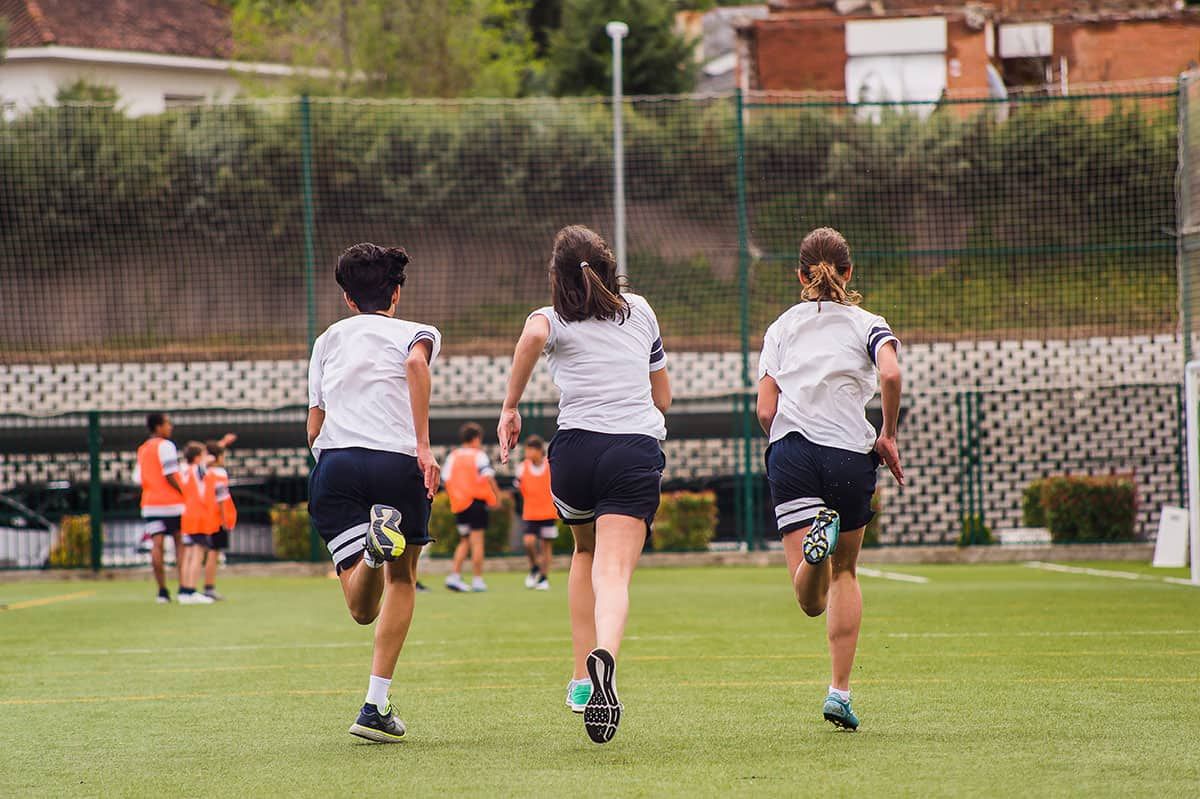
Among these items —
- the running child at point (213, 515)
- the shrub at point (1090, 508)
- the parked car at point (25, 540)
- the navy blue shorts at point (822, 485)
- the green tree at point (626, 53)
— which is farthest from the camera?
the green tree at point (626, 53)

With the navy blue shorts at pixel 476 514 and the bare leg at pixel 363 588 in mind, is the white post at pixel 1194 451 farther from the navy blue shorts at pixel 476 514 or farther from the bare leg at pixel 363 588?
the bare leg at pixel 363 588

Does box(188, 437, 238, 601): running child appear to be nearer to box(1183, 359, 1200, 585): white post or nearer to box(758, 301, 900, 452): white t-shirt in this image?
box(1183, 359, 1200, 585): white post

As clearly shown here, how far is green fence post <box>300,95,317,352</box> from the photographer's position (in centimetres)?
2080

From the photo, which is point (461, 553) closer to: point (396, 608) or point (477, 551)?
point (477, 551)

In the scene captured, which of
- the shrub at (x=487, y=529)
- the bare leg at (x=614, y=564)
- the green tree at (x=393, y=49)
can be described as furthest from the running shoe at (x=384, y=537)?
the green tree at (x=393, y=49)

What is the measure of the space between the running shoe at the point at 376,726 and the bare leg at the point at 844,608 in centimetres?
166

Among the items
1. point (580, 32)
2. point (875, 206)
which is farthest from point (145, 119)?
point (580, 32)

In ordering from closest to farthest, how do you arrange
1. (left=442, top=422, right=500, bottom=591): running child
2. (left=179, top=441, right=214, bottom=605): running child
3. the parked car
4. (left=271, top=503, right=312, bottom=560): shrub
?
(left=179, top=441, right=214, bottom=605): running child
(left=442, top=422, right=500, bottom=591): running child
the parked car
(left=271, top=503, right=312, bottom=560): shrub

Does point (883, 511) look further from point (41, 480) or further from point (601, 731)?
point (601, 731)

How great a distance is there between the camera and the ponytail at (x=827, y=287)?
629cm

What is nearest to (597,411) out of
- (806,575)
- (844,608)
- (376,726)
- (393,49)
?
(806,575)

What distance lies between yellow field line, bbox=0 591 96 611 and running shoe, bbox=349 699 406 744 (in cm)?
980

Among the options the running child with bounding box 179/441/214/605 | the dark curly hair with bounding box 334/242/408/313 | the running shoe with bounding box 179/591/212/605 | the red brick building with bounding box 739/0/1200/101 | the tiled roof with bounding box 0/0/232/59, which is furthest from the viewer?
the tiled roof with bounding box 0/0/232/59

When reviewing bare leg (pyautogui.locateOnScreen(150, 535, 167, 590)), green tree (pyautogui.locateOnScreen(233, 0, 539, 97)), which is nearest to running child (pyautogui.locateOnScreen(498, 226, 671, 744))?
bare leg (pyautogui.locateOnScreen(150, 535, 167, 590))
